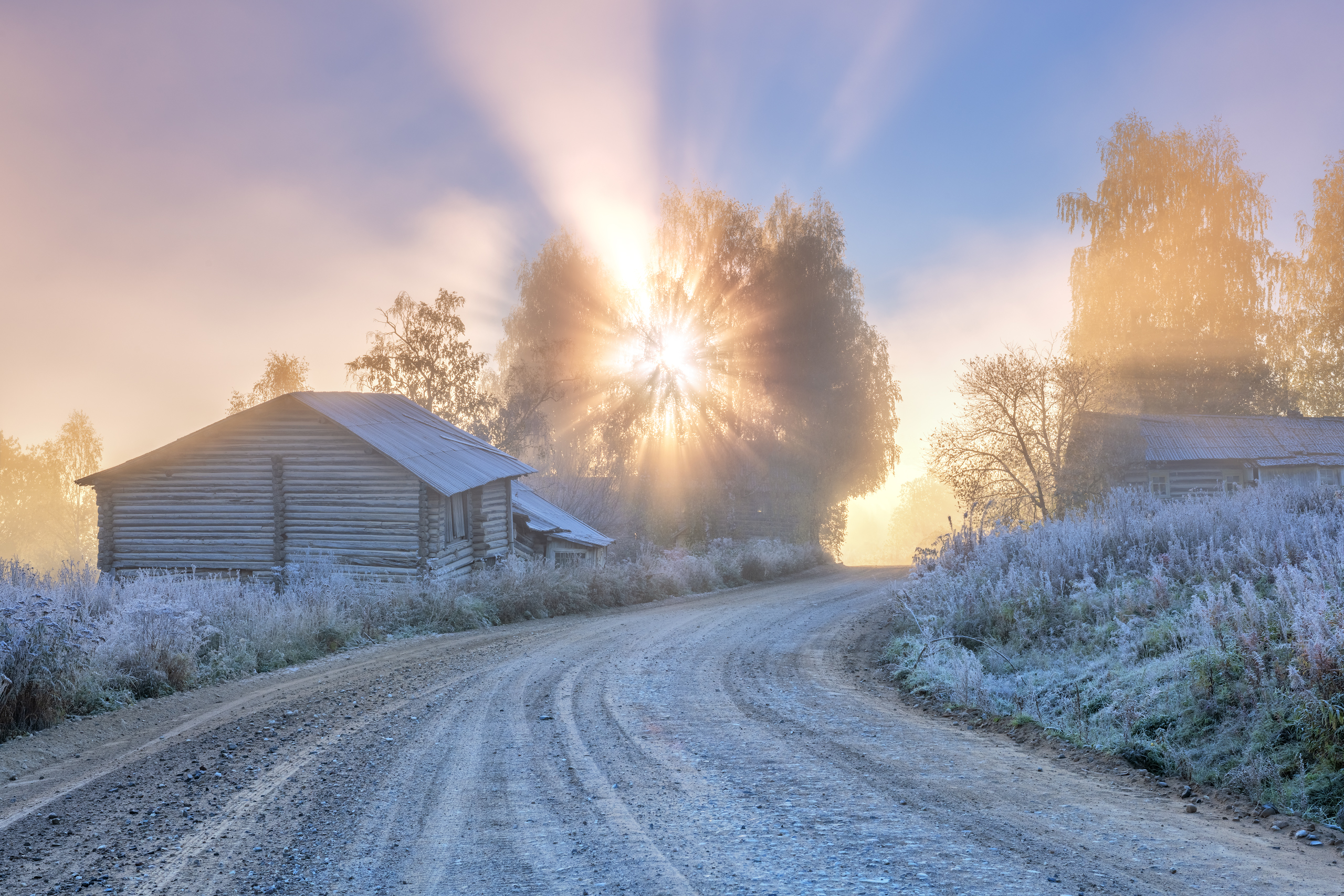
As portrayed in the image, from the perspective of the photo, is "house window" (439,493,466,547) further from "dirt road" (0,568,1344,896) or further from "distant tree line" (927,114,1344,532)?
"distant tree line" (927,114,1344,532)

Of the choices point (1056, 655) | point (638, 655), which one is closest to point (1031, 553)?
point (1056, 655)

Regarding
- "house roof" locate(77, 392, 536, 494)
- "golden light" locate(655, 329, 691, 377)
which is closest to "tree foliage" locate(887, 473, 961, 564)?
"golden light" locate(655, 329, 691, 377)

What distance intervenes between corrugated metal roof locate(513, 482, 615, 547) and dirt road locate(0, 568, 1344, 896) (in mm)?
17334

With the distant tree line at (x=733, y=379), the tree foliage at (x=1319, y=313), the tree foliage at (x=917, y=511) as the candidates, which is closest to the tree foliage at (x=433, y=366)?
the distant tree line at (x=733, y=379)

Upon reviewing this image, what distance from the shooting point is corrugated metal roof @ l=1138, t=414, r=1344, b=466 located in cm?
2902

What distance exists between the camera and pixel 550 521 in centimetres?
2755

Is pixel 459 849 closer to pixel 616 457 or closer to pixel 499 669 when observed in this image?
pixel 499 669

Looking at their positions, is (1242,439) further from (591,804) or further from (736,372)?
(591,804)

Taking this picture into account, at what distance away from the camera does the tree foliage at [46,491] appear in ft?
210

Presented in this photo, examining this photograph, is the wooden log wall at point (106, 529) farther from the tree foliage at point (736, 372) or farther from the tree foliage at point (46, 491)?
the tree foliage at point (46, 491)

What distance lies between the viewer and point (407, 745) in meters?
6.62

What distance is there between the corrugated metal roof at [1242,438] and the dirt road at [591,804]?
85.6 feet

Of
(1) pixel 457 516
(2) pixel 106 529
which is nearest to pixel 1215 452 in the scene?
(1) pixel 457 516

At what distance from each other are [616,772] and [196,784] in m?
3.04
